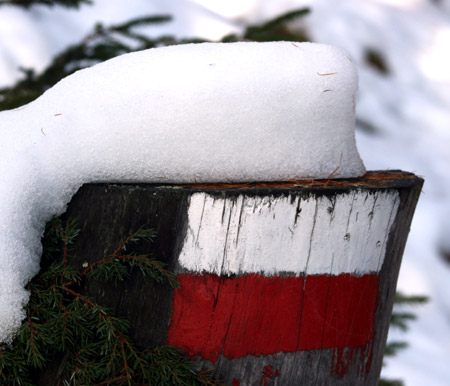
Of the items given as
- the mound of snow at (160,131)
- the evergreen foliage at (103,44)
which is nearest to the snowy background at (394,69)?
the evergreen foliage at (103,44)

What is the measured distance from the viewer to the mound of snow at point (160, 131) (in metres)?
1.33

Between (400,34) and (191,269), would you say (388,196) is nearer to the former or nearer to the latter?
(191,269)

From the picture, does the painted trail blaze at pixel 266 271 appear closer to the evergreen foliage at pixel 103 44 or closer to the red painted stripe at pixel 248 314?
the red painted stripe at pixel 248 314

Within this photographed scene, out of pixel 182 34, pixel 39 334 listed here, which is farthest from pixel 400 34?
pixel 39 334

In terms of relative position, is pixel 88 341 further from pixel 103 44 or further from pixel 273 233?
Result: pixel 103 44

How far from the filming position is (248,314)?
50.6 inches

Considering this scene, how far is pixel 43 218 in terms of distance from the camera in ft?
4.40

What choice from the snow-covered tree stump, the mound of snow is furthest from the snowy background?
the snow-covered tree stump

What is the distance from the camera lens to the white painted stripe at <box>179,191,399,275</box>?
1248 mm

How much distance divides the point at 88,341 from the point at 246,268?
0.43 m

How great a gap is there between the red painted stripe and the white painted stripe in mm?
33

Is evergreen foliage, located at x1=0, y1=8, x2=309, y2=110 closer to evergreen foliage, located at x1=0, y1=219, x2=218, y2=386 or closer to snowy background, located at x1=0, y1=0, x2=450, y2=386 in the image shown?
evergreen foliage, located at x1=0, y1=219, x2=218, y2=386

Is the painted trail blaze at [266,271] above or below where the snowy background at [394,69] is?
below

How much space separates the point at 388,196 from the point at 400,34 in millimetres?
8067
